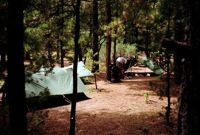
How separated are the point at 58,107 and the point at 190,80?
10790 mm

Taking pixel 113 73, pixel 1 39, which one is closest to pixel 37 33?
pixel 1 39

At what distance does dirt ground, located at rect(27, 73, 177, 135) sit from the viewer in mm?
9461

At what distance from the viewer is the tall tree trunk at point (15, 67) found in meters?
4.95

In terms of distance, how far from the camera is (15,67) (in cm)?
→ 497

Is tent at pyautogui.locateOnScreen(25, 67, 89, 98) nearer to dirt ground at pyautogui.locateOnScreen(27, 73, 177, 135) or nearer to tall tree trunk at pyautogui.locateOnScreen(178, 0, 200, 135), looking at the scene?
dirt ground at pyautogui.locateOnScreen(27, 73, 177, 135)

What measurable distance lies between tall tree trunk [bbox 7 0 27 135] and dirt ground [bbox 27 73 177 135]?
189 centimetres

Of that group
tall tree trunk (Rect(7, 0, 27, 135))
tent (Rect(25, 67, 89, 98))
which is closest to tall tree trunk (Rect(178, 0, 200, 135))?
tall tree trunk (Rect(7, 0, 27, 135))

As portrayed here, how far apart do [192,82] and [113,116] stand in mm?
8544

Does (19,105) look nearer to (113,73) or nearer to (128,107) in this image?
(128,107)

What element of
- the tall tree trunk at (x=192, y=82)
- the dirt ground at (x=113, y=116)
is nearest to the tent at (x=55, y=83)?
the dirt ground at (x=113, y=116)

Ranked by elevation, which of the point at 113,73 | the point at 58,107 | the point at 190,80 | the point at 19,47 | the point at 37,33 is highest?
the point at 37,33

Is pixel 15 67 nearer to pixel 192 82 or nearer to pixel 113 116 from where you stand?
Answer: pixel 192 82

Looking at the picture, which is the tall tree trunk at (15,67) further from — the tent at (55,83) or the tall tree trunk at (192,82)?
the tent at (55,83)

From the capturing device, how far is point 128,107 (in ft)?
41.4
